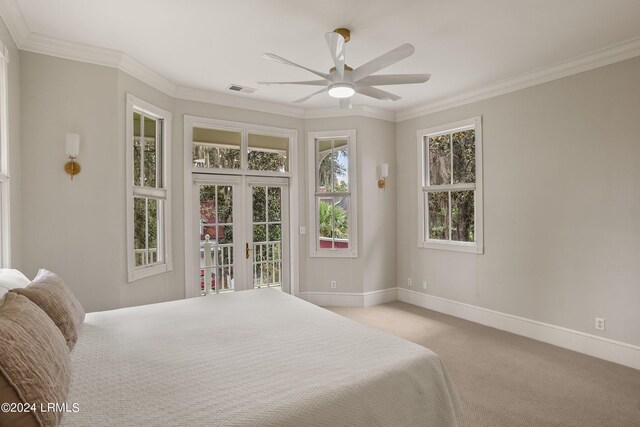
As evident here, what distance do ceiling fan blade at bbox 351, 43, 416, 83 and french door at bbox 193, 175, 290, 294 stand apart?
101 inches

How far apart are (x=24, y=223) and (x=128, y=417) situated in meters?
2.53

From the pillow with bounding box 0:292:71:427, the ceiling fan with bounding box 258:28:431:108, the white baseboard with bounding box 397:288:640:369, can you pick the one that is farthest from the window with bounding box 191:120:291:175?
the pillow with bounding box 0:292:71:427

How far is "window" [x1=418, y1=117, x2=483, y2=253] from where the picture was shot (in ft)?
14.6

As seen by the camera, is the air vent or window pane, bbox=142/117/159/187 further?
the air vent

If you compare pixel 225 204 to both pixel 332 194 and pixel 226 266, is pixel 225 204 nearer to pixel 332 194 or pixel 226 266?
pixel 226 266

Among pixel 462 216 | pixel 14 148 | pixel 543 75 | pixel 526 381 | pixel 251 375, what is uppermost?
pixel 543 75

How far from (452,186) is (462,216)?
41 cm

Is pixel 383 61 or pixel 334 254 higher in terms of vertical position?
pixel 383 61

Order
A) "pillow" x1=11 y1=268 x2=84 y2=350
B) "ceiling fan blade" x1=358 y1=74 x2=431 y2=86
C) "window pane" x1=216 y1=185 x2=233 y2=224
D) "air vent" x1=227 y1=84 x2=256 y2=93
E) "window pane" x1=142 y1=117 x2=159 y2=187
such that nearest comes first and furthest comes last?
→ "pillow" x1=11 y1=268 x2=84 y2=350 → "ceiling fan blade" x1=358 y1=74 x2=431 y2=86 → "window pane" x1=142 y1=117 x2=159 y2=187 → "air vent" x1=227 y1=84 x2=256 y2=93 → "window pane" x1=216 y1=185 x2=233 y2=224

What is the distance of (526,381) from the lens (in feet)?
9.53

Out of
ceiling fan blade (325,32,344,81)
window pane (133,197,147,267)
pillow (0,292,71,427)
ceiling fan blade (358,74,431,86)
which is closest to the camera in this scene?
pillow (0,292,71,427)

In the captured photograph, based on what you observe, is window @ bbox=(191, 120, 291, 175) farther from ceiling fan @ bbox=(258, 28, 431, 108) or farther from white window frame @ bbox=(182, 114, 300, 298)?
ceiling fan @ bbox=(258, 28, 431, 108)

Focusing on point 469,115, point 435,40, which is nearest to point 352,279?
point 469,115

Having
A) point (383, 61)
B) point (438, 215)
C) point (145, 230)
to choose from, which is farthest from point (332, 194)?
point (383, 61)
